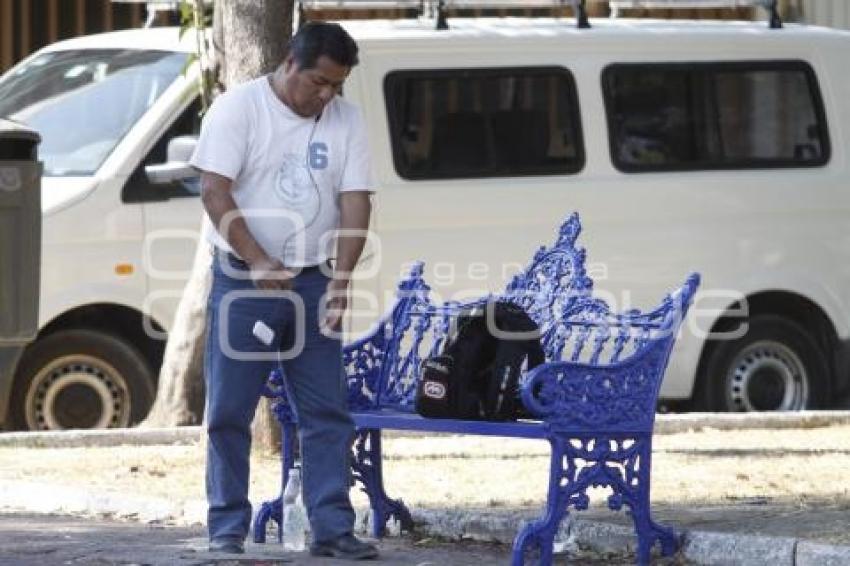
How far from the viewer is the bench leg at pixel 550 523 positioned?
725cm

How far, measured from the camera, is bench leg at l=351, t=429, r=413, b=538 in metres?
8.38

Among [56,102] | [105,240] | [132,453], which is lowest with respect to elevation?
[132,453]

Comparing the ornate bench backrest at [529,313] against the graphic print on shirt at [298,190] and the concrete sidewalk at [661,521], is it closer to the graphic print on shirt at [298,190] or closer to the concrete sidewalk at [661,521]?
the concrete sidewalk at [661,521]

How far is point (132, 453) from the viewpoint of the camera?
10.8m

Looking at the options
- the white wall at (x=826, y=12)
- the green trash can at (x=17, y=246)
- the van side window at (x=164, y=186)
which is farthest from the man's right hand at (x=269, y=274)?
the white wall at (x=826, y=12)

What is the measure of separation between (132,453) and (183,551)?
296cm

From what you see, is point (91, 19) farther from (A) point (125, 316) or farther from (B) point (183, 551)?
(B) point (183, 551)

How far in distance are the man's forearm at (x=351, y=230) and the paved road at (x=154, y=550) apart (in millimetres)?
1048

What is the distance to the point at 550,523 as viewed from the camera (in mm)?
7297

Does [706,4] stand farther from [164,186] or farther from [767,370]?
[164,186]

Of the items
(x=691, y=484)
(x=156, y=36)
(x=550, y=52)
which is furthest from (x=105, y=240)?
(x=691, y=484)

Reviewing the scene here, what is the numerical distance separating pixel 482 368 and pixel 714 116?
556 centimetres

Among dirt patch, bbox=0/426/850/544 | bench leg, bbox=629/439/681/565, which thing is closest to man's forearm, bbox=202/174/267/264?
bench leg, bbox=629/439/681/565

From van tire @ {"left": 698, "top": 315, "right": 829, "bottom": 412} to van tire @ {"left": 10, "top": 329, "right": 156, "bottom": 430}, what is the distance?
3306mm
